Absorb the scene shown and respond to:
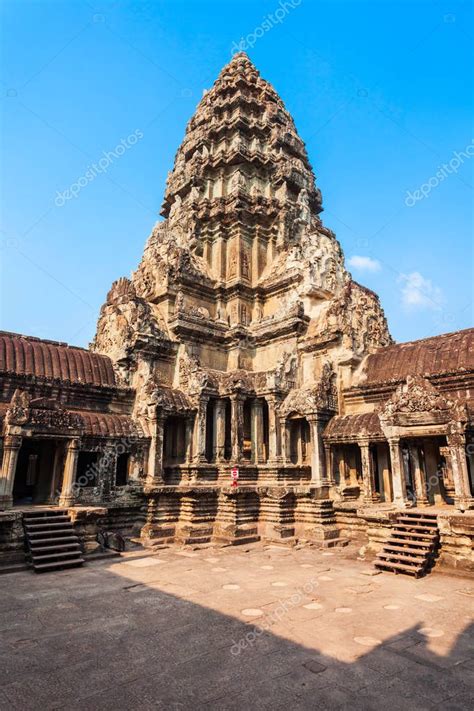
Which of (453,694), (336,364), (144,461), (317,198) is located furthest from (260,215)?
(453,694)

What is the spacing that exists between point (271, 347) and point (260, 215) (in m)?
7.65

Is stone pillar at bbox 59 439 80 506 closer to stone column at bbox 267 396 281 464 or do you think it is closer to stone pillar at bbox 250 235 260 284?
stone column at bbox 267 396 281 464

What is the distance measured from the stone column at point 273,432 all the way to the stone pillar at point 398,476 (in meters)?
4.98

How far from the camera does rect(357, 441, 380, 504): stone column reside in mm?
14961

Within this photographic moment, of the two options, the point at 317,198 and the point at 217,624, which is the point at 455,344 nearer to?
the point at 217,624

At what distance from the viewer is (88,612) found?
298 inches

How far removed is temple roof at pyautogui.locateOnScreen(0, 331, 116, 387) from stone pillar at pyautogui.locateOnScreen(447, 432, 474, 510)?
486 inches

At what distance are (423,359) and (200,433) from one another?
29.5ft

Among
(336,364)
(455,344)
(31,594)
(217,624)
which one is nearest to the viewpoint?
(217,624)

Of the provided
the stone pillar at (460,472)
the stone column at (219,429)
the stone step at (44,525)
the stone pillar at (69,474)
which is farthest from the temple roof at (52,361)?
the stone pillar at (460,472)

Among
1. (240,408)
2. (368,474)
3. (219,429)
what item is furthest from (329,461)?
(219,429)

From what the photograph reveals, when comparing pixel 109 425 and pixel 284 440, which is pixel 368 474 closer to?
pixel 284 440

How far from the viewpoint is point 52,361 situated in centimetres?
1636

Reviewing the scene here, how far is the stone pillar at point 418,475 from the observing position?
14047 mm
